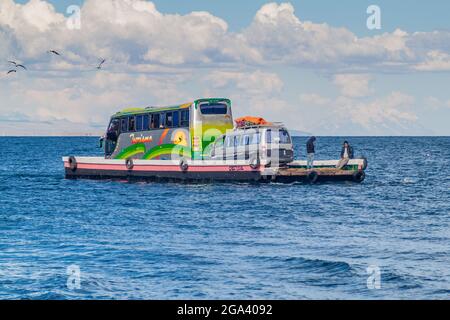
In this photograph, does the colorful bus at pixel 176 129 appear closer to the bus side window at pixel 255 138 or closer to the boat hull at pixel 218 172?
the boat hull at pixel 218 172

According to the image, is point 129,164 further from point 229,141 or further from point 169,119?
point 229,141

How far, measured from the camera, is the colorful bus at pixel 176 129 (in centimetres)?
4959

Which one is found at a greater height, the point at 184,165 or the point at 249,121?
the point at 249,121

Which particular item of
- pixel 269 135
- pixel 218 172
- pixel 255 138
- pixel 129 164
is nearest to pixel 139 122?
pixel 129 164

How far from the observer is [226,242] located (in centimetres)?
2594

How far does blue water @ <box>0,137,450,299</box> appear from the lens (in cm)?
1861

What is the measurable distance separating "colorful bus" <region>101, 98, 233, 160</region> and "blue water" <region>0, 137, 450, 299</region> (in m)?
3.59

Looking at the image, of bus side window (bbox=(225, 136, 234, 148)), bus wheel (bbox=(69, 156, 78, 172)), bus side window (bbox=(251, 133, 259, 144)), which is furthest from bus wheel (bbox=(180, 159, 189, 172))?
bus wheel (bbox=(69, 156, 78, 172))

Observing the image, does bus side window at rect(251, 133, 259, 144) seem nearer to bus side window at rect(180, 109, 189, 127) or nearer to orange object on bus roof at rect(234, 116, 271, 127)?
orange object on bus roof at rect(234, 116, 271, 127)

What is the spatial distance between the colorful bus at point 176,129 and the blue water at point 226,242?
3593 mm

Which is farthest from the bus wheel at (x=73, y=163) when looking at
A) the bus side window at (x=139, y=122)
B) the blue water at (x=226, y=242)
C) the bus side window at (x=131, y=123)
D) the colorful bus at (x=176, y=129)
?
the blue water at (x=226, y=242)

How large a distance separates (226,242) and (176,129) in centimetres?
2524
